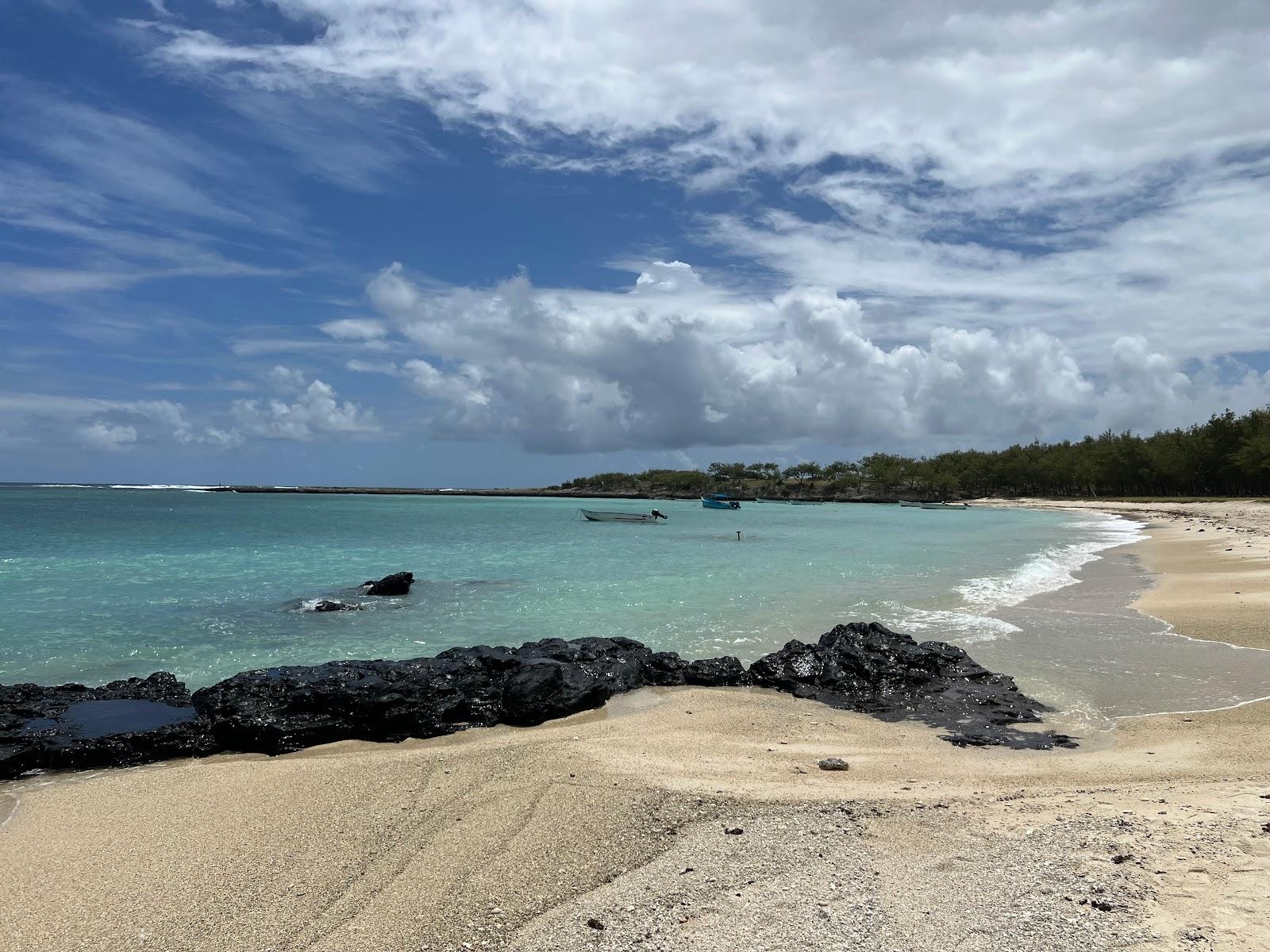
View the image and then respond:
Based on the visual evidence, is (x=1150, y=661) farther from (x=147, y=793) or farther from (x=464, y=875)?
(x=147, y=793)

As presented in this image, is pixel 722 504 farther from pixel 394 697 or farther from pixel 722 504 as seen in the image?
pixel 394 697

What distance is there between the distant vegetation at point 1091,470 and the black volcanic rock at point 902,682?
3705 inches

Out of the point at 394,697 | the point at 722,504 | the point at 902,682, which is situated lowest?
the point at 722,504

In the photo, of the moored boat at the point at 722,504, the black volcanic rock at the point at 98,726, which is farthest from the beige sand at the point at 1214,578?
the moored boat at the point at 722,504

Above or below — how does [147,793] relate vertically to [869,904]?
below

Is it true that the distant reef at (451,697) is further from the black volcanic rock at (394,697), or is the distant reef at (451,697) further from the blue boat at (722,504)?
the blue boat at (722,504)

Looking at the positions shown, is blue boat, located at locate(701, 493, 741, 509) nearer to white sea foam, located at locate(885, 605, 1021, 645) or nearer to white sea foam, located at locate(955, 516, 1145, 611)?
white sea foam, located at locate(955, 516, 1145, 611)

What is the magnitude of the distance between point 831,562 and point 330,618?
69.2ft

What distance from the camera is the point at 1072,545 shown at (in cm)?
3972

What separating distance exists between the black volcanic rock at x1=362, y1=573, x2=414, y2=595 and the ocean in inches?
19.6

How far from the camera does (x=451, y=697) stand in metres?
10.3

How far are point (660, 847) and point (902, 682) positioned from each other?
7.02 meters

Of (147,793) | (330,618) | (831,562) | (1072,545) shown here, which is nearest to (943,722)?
(147,793)

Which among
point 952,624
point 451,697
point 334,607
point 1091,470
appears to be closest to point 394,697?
point 451,697
